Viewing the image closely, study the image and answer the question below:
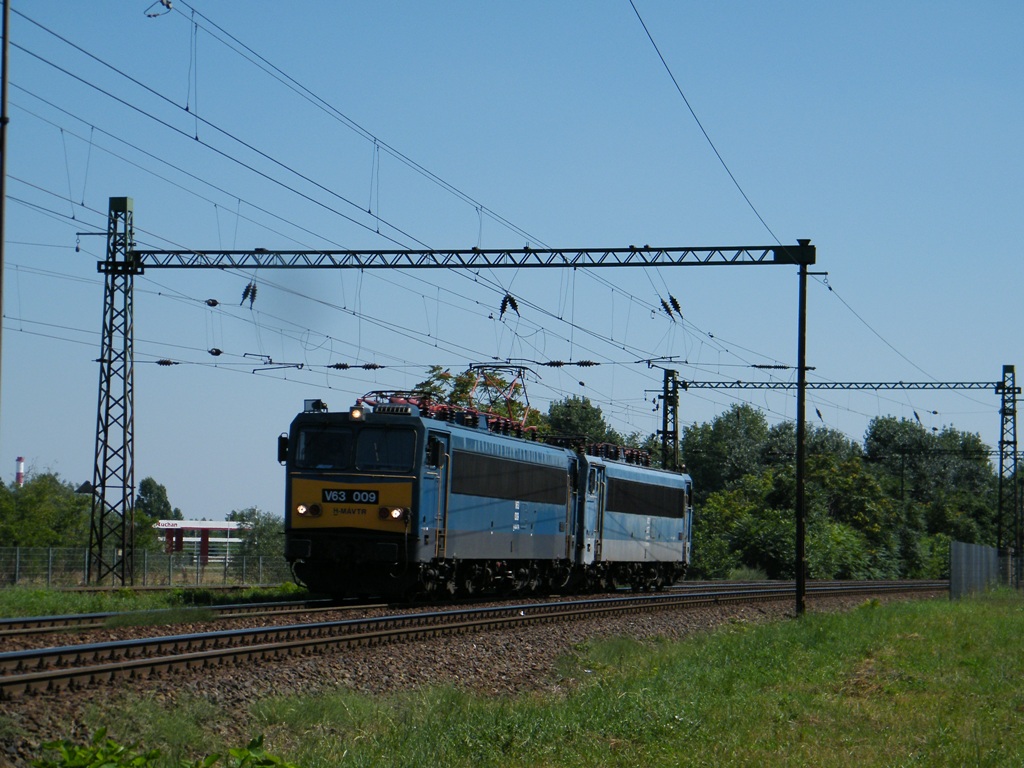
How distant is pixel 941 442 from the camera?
6403 inches

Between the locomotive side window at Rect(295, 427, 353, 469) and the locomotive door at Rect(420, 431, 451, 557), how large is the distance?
1493 millimetres

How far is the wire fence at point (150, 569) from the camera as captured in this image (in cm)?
3750

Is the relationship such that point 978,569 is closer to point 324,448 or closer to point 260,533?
point 324,448

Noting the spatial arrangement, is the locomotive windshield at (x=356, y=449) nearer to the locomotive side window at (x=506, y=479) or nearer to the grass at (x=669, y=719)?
the locomotive side window at (x=506, y=479)

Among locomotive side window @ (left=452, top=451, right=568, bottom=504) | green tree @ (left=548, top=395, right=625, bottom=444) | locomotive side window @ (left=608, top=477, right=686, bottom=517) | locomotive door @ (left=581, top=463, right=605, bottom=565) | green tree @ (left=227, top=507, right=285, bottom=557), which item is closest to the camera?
locomotive side window @ (left=452, top=451, right=568, bottom=504)

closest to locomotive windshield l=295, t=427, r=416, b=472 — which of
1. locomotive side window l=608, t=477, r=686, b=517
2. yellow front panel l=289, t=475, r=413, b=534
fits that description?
yellow front panel l=289, t=475, r=413, b=534

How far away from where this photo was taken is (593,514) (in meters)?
33.5

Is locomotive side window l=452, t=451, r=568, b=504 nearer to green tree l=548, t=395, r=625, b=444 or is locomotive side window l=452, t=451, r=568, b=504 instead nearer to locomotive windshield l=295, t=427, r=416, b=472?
locomotive windshield l=295, t=427, r=416, b=472

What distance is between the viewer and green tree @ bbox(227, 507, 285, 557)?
256 feet

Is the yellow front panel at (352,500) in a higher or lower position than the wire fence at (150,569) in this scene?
higher

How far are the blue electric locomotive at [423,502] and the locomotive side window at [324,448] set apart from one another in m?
0.02

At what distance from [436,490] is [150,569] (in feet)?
67.7

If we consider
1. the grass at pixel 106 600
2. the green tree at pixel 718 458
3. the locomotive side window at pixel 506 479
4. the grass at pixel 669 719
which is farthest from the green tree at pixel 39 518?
the green tree at pixel 718 458

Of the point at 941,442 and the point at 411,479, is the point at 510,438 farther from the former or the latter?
the point at 941,442
